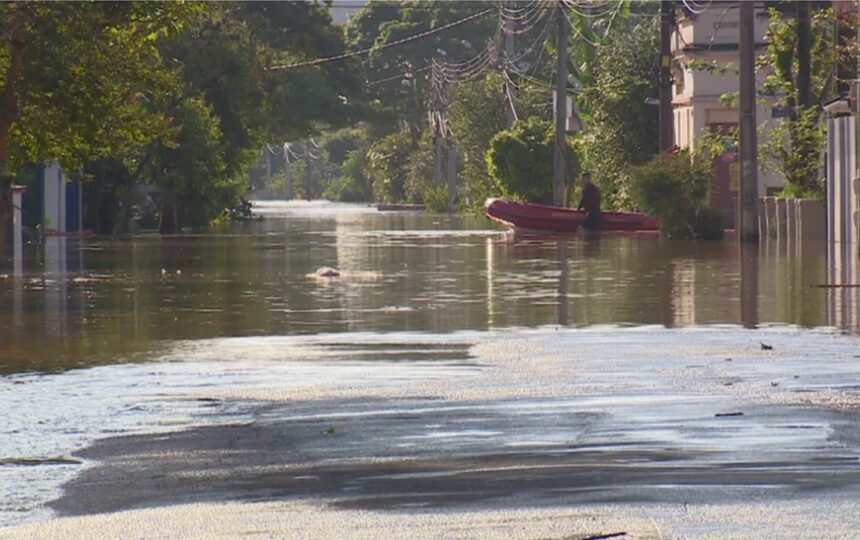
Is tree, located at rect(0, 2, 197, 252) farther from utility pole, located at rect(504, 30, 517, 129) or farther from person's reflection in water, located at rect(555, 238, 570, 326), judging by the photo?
utility pole, located at rect(504, 30, 517, 129)

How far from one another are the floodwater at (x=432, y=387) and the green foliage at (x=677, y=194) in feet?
61.3

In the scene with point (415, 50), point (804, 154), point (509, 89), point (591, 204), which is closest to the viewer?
point (804, 154)

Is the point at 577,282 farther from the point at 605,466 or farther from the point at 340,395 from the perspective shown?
the point at 605,466

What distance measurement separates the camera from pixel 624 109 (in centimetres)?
6894

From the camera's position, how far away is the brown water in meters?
20.2

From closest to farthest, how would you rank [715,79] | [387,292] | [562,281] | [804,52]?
[387,292], [562,281], [804,52], [715,79]

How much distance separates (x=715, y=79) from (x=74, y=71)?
44157 mm

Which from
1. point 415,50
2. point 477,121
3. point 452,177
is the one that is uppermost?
point 415,50

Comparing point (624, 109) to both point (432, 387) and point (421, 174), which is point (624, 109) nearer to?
point (432, 387)

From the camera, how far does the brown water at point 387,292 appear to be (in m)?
20.2

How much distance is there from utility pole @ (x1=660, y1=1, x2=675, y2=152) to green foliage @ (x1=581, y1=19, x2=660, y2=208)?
22.4 ft

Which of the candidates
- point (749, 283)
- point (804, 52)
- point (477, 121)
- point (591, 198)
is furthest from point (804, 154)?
point (477, 121)

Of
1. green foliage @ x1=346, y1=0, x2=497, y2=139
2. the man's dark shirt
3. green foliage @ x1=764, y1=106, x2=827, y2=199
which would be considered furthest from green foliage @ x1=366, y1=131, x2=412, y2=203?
green foliage @ x1=764, y1=106, x2=827, y2=199

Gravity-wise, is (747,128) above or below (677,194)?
above
